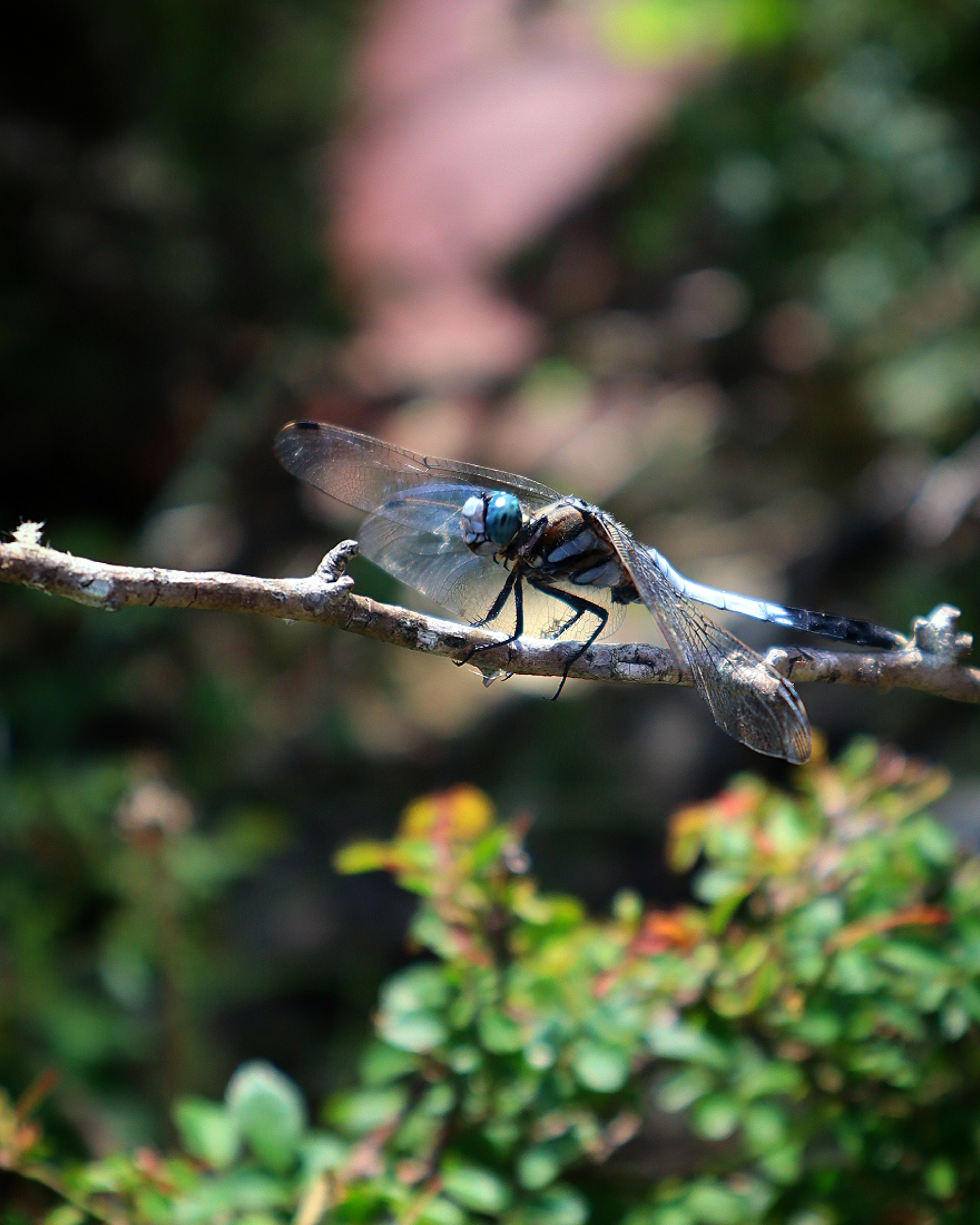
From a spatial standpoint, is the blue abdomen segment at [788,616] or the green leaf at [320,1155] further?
the blue abdomen segment at [788,616]

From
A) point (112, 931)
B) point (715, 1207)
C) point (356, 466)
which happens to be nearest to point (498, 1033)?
point (715, 1207)

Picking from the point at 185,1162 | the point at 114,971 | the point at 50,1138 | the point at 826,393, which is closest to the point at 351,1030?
the point at 114,971

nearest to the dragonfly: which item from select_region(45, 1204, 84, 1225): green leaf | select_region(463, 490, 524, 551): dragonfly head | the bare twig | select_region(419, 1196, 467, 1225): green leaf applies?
select_region(463, 490, 524, 551): dragonfly head

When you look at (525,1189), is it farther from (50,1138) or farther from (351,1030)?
(351,1030)

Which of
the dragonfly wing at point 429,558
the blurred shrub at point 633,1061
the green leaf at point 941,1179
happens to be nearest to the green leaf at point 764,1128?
the blurred shrub at point 633,1061

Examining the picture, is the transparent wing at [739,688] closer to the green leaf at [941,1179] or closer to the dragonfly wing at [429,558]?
the dragonfly wing at [429,558]

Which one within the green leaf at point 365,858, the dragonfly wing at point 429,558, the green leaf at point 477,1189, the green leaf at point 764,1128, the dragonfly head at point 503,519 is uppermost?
the dragonfly wing at point 429,558

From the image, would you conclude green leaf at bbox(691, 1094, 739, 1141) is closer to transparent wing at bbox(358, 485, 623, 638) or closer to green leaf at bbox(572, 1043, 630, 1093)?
green leaf at bbox(572, 1043, 630, 1093)

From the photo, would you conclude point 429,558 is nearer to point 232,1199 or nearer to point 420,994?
point 420,994
